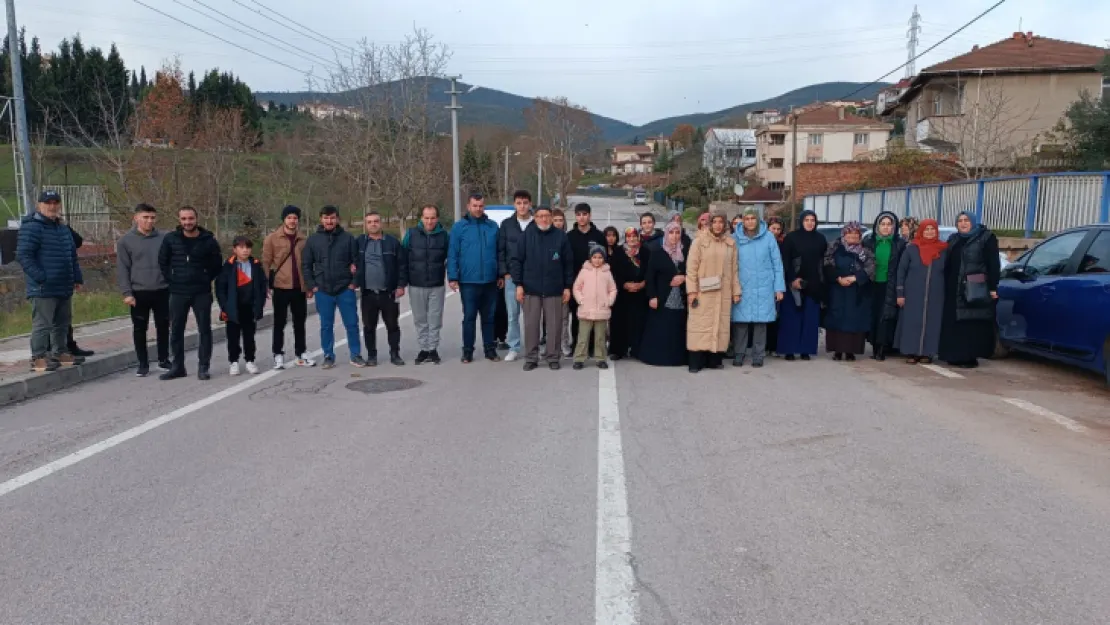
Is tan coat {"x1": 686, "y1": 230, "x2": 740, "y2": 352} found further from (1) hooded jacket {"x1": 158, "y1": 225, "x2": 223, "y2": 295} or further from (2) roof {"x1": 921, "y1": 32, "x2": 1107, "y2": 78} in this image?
(2) roof {"x1": 921, "y1": 32, "x2": 1107, "y2": 78}

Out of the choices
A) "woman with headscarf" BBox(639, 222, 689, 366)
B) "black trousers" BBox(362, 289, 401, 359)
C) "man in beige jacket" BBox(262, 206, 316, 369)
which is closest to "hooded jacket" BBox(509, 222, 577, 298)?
"woman with headscarf" BBox(639, 222, 689, 366)

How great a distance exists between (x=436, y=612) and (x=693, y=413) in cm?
425

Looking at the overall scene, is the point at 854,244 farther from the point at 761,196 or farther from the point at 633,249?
the point at 761,196

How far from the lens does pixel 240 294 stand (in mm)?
9695

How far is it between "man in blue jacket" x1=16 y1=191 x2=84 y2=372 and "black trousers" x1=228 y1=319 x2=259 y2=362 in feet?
5.82

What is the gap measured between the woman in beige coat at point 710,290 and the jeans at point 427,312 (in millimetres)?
3124

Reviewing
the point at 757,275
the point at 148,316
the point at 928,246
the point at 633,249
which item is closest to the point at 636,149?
the point at 928,246

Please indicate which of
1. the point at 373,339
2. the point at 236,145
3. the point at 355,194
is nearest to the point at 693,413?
the point at 373,339

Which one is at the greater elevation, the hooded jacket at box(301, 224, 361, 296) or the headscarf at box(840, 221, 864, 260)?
the headscarf at box(840, 221, 864, 260)

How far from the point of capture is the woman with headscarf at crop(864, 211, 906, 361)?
1016 cm

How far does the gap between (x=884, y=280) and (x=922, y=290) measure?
1.64 ft

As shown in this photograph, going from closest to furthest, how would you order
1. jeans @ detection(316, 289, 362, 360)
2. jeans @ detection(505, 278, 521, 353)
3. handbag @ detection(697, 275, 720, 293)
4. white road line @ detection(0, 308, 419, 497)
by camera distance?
white road line @ detection(0, 308, 419, 497)
handbag @ detection(697, 275, 720, 293)
jeans @ detection(316, 289, 362, 360)
jeans @ detection(505, 278, 521, 353)

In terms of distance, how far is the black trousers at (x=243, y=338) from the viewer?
32.3 feet

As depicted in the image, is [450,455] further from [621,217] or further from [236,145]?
[621,217]
